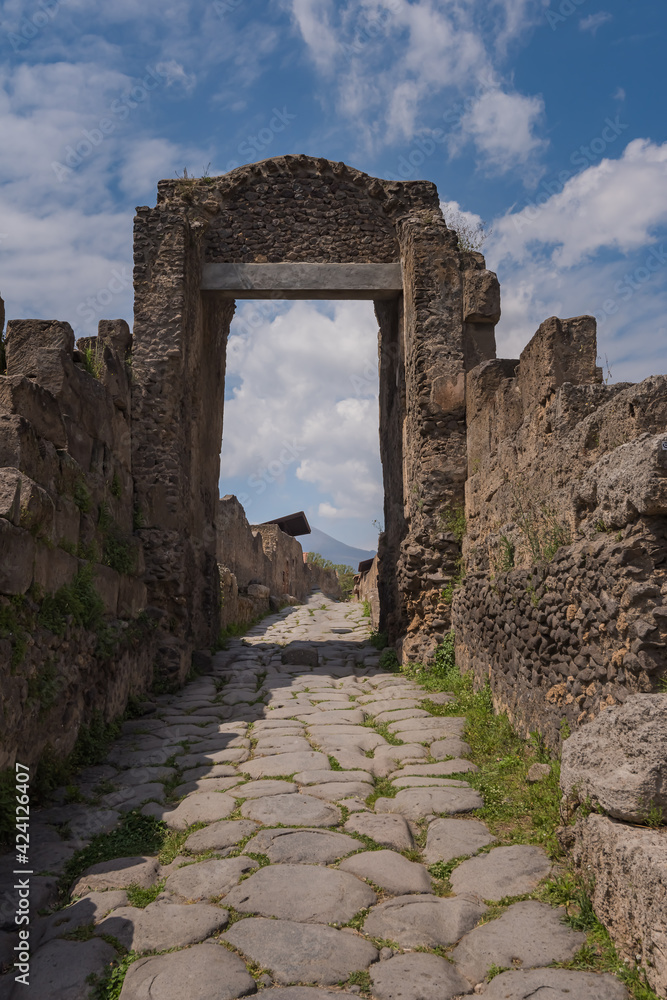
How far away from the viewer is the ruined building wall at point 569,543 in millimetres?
3078

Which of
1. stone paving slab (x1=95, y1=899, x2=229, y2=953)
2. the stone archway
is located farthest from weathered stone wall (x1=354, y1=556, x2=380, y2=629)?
stone paving slab (x1=95, y1=899, x2=229, y2=953)

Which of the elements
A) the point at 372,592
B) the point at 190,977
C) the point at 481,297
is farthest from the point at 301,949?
the point at 372,592

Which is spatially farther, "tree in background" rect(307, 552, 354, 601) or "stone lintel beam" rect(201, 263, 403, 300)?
"tree in background" rect(307, 552, 354, 601)

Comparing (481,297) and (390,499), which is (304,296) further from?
(390,499)

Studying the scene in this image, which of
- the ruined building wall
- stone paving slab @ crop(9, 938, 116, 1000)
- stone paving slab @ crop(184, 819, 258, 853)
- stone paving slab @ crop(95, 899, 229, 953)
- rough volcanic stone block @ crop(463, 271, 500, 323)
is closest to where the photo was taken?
stone paving slab @ crop(9, 938, 116, 1000)

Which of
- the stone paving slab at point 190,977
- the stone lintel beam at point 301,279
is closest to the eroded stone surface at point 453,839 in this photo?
the stone paving slab at point 190,977

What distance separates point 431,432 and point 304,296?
8.84ft

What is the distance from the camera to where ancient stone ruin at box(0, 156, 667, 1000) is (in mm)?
3080

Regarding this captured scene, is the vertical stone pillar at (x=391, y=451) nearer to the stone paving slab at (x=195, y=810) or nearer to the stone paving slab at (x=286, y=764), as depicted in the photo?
the stone paving slab at (x=286, y=764)

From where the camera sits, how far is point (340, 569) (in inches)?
1358

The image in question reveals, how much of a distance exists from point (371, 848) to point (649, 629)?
1636 millimetres

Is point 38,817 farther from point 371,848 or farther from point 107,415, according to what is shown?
point 107,415

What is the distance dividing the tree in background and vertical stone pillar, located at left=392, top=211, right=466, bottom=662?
22.3 metres

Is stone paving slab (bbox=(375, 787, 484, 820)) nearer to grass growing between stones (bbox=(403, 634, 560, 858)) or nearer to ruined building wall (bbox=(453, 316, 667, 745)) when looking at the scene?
grass growing between stones (bbox=(403, 634, 560, 858))
